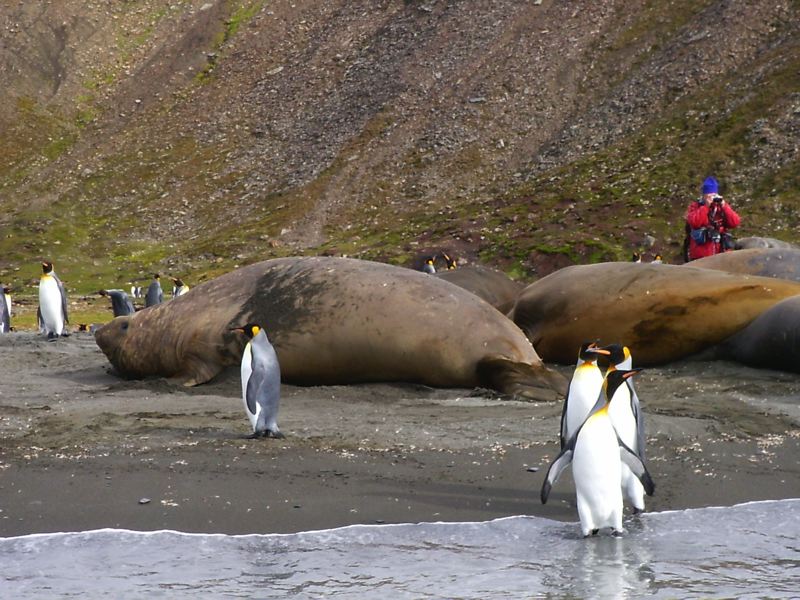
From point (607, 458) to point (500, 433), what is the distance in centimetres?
177

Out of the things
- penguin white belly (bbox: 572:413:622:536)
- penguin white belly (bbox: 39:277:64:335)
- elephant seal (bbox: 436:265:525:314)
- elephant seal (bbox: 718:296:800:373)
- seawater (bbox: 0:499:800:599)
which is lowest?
seawater (bbox: 0:499:800:599)

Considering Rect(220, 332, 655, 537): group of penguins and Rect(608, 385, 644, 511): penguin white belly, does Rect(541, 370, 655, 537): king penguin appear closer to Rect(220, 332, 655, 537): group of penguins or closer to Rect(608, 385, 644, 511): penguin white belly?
Rect(220, 332, 655, 537): group of penguins

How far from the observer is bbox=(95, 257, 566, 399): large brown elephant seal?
981 centimetres

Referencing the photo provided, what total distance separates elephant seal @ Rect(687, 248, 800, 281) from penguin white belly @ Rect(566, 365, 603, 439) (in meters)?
6.32

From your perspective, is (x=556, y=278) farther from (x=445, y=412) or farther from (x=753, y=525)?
(x=753, y=525)

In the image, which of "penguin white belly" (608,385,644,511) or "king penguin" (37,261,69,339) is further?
"king penguin" (37,261,69,339)

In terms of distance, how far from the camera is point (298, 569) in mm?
5434

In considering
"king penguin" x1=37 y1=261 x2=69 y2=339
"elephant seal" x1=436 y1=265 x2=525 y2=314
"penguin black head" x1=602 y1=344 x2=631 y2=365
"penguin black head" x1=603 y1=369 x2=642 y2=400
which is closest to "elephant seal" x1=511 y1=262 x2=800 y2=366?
"elephant seal" x1=436 y1=265 x2=525 y2=314

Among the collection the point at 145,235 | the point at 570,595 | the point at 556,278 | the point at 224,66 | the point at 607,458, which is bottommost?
the point at 570,595

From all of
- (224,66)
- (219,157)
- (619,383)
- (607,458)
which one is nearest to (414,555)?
(607,458)

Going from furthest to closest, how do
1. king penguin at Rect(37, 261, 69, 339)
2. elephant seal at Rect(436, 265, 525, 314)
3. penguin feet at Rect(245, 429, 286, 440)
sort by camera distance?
king penguin at Rect(37, 261, 69, 339) < elephant seal at Rect(436, 265, 525, 314) < penguin feet at Rect(245, 429, 286, 440)

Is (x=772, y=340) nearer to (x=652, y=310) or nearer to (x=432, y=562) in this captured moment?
(x=652, y=310)

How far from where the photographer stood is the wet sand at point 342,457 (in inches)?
245

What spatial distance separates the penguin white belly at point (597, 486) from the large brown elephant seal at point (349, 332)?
9.99 feet
